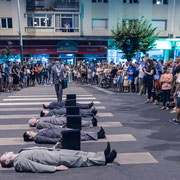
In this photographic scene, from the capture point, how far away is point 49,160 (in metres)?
4.04

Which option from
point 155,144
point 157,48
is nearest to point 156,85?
point 155,144

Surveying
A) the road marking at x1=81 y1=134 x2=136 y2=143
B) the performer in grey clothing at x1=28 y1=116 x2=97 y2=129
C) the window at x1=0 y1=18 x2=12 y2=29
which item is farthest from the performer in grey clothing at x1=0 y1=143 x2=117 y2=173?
the window at x1=0 y1=18 x2=12 y2=29

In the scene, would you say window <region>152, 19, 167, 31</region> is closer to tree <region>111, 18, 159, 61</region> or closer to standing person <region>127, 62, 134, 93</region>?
tree <region>111, 18, 159, 61</region>

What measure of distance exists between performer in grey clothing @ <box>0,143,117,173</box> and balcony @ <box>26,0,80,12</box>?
22.6m

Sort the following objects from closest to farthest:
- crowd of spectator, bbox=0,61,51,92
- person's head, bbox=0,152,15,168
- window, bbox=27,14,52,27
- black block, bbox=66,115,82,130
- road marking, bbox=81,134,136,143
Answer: person's head, bbox=0,152,15,168
road marking, bbox=81,134,136,143
black block, bbox=66,115,82,130
crowd of spectator, bbox=0,61,51,92
window, bbox=27,14,52,27

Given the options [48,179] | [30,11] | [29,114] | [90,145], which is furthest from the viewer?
[30,11]

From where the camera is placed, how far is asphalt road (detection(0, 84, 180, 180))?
3.89m

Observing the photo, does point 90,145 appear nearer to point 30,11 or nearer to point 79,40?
point 79,40

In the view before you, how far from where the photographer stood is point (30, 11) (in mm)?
23938

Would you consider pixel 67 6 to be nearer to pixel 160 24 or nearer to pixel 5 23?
pixel 5 23

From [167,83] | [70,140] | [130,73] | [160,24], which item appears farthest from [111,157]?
[160,24]

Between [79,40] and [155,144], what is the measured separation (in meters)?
20.6

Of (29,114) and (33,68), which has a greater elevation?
(33,68)

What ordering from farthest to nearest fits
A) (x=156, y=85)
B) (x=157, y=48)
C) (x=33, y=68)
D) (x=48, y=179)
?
(x=157, y=48) → (x=33, y=68) → (x=156, y=85) → (x=48, y=179)
